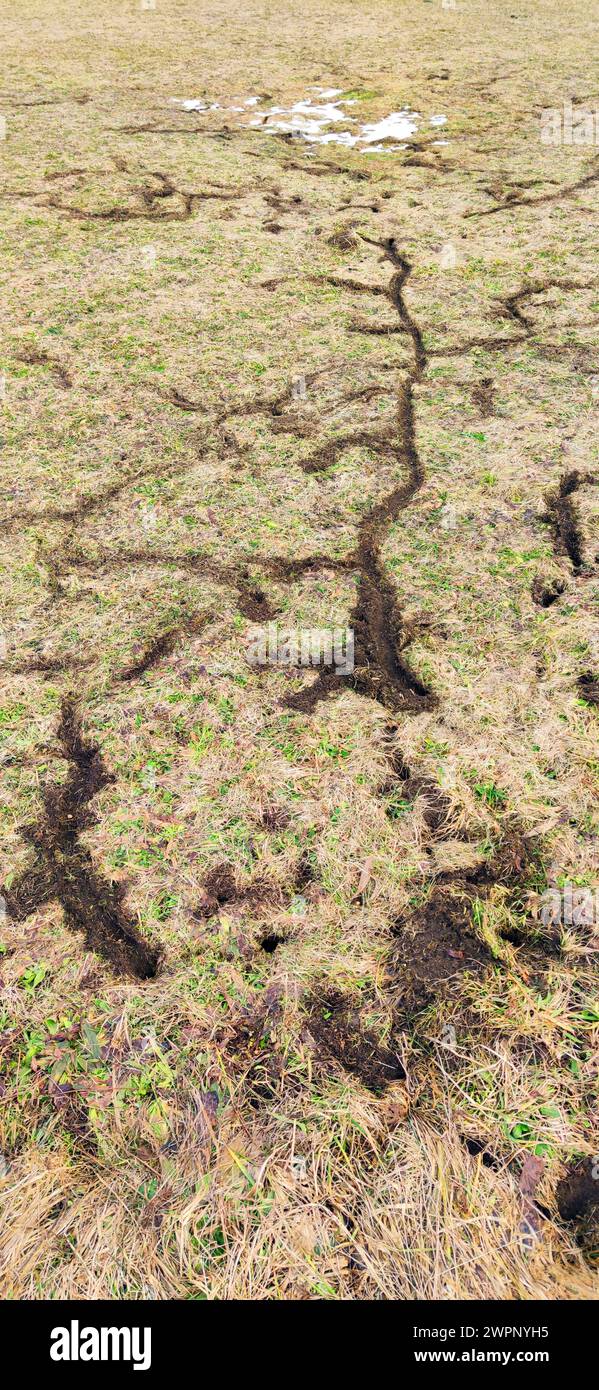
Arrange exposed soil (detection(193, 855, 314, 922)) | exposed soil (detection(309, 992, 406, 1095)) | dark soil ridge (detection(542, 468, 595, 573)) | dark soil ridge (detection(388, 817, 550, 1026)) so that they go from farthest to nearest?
dark soil ridge (detection(542, 468, 595, 573)) < exposed soil (detection(193, 855, 314, 922)) < dark soil ridge (detection(388, 817, 550, 1026)) < exposed soil (detection(309, 992, 406, 1095))

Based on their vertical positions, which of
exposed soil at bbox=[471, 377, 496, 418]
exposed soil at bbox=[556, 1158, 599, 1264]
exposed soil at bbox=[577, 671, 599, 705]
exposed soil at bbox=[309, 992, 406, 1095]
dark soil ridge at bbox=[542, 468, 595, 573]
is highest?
exposed soil at bbox=[471, 377, 496, 418]

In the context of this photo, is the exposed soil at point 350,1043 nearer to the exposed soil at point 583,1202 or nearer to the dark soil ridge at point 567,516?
the exposed soil at point 583,1202

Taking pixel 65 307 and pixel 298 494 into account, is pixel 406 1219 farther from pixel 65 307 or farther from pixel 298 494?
pixel 65 307

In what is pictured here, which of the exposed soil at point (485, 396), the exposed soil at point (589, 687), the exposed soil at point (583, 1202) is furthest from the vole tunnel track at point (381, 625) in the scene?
the exposed soil at point (583, 1202)

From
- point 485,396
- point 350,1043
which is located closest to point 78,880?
point 350,1043

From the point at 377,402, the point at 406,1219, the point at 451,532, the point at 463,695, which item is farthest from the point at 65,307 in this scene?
the point at 406,1219

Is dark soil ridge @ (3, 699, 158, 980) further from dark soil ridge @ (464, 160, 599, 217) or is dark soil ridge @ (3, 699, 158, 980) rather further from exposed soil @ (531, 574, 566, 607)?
dark soil ridge @ (464, 160, 599, 217)

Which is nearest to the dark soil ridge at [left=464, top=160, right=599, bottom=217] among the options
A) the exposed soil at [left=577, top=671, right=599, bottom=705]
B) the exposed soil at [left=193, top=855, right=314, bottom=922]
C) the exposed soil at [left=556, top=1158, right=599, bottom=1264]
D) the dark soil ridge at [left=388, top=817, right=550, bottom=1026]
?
the exposed soil at [left=577, top=671, right=599, bottom=705]
